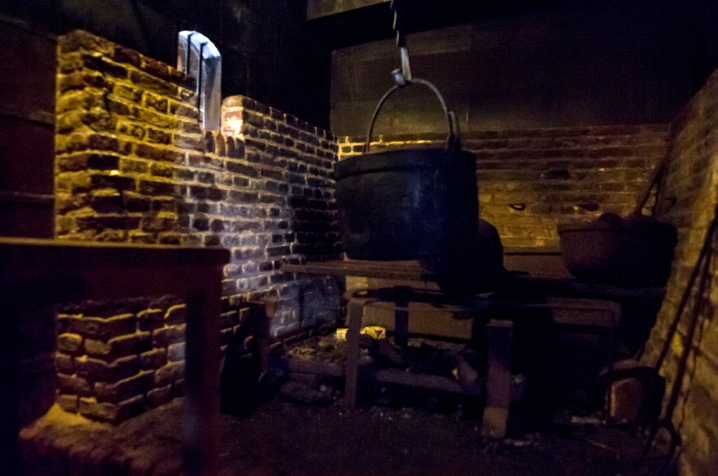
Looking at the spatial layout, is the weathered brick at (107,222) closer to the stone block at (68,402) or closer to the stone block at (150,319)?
the stone block at (150,319)

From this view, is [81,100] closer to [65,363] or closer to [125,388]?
[65,363]

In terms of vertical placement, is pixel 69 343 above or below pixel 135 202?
below

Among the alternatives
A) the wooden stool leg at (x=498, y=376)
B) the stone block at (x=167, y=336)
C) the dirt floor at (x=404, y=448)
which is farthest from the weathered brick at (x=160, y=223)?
the wooden stool leg at (x=498, y=376)

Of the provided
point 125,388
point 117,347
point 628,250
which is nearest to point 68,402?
point 125,388

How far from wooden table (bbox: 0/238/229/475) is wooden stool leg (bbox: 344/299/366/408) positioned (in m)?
1.50

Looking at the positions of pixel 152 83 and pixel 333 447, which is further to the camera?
pixel 152 83

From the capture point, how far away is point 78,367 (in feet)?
A: 7.70

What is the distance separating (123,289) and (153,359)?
1.72m

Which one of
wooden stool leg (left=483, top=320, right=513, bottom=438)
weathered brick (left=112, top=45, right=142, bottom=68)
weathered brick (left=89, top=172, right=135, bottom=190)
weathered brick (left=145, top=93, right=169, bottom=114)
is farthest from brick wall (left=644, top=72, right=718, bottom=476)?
weathered brick (left=112, top=45, right=142, bottom=68)

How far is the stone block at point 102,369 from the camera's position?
2.29m

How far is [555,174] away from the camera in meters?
3.90

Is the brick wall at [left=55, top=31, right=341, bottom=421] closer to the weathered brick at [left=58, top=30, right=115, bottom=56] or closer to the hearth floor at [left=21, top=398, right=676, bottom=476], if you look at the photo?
the weathered brick at [left=58, top=30, right=115, bottom=56]

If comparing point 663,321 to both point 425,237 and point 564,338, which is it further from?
point 425,237

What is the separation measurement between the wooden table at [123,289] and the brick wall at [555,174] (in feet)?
10.6
